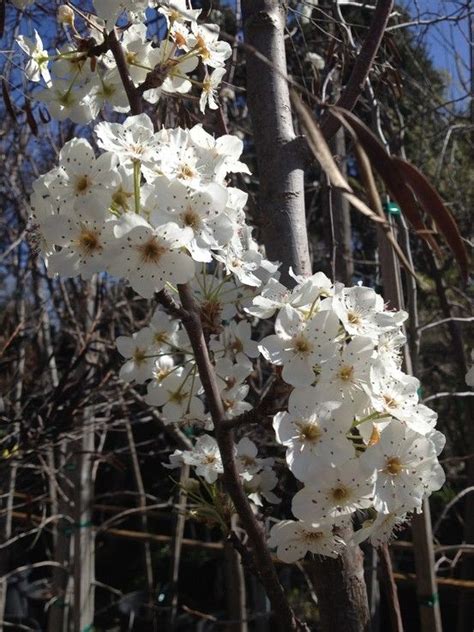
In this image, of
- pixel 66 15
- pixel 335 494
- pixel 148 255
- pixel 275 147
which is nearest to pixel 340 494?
pixel 335 494

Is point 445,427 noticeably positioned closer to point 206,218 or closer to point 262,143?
point 262,143

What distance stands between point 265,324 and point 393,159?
3.20m

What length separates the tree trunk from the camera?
1.01m

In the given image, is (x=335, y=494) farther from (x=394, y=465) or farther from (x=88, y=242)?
(x=88, y=242)

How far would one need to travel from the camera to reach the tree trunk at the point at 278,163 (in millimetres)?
1008

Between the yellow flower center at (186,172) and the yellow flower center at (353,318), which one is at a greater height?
the yellow flower center at (186,172)

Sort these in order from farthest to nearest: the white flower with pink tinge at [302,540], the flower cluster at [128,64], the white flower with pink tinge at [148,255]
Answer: the flower cluster at [128,64] < the white flower with pink tinge at [302,540] < the white flower with pink tinge at [148,255]

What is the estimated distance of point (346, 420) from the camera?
842mm

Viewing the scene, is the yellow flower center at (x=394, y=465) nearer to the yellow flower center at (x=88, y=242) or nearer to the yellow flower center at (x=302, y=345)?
the yellow flower center at (x=302, y=345)

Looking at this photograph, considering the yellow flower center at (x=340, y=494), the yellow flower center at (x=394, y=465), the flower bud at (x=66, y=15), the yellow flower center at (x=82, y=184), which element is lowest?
the yellow flower center at (x=340, y=494)

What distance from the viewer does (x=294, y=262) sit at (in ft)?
3.66

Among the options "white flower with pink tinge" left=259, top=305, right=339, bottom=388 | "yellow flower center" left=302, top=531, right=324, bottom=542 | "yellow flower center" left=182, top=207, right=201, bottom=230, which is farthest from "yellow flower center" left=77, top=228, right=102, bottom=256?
"yellow flower center" left=302, top=531, right=324, bottom=542

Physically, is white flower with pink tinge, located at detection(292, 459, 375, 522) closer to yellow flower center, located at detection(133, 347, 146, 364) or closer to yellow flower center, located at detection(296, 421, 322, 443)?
yellow flower center, located at detection(296, 421, 322, 443)

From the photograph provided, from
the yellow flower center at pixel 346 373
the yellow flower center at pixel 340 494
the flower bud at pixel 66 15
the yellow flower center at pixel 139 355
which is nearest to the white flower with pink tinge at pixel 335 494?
the yellow flower center at pixel 340 494
